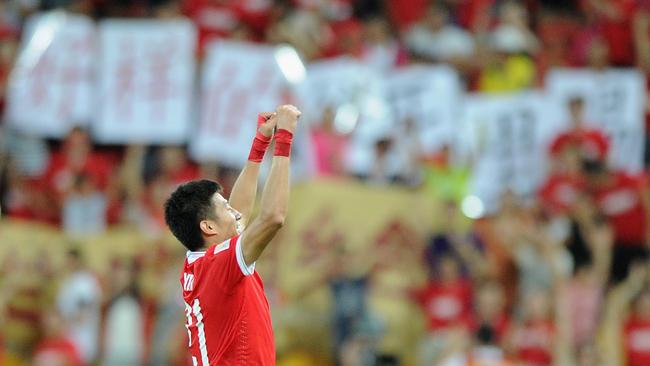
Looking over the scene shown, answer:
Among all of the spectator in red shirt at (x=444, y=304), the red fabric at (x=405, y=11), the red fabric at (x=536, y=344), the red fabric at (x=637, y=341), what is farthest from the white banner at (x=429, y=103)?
the red fabric at (x=637, y=341)

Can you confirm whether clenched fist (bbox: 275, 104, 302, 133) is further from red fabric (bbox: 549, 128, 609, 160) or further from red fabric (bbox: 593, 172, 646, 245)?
red fabric (bbox: 549, 128, 609, 160)

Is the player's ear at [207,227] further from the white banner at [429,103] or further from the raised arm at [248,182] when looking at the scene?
the white banner at [429,103]

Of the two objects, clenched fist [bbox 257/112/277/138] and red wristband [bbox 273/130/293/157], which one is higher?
clenched fist [bbox 257/112/277/138]

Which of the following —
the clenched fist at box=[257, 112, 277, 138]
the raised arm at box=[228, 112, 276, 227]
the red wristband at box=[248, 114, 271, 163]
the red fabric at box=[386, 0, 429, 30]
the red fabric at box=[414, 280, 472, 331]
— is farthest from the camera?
the red fabric at box=[386, 0, 429, 30]

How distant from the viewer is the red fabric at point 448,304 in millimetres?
10969

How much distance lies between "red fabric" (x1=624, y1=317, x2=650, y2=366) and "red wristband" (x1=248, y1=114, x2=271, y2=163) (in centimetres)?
477

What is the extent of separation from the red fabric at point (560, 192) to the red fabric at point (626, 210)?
29cm

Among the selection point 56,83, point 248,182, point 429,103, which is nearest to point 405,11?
point 429,103

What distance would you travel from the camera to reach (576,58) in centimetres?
1348

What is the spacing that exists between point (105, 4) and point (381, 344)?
19.4 feet

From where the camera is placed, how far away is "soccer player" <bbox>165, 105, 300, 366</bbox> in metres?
5.84

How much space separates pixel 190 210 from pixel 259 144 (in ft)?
1.84

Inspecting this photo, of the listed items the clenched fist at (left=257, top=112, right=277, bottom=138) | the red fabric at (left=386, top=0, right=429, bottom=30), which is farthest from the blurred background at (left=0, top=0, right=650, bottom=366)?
the clenched fist at (left=257, top=112, right=277, bottom=138)

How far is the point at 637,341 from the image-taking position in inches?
409
